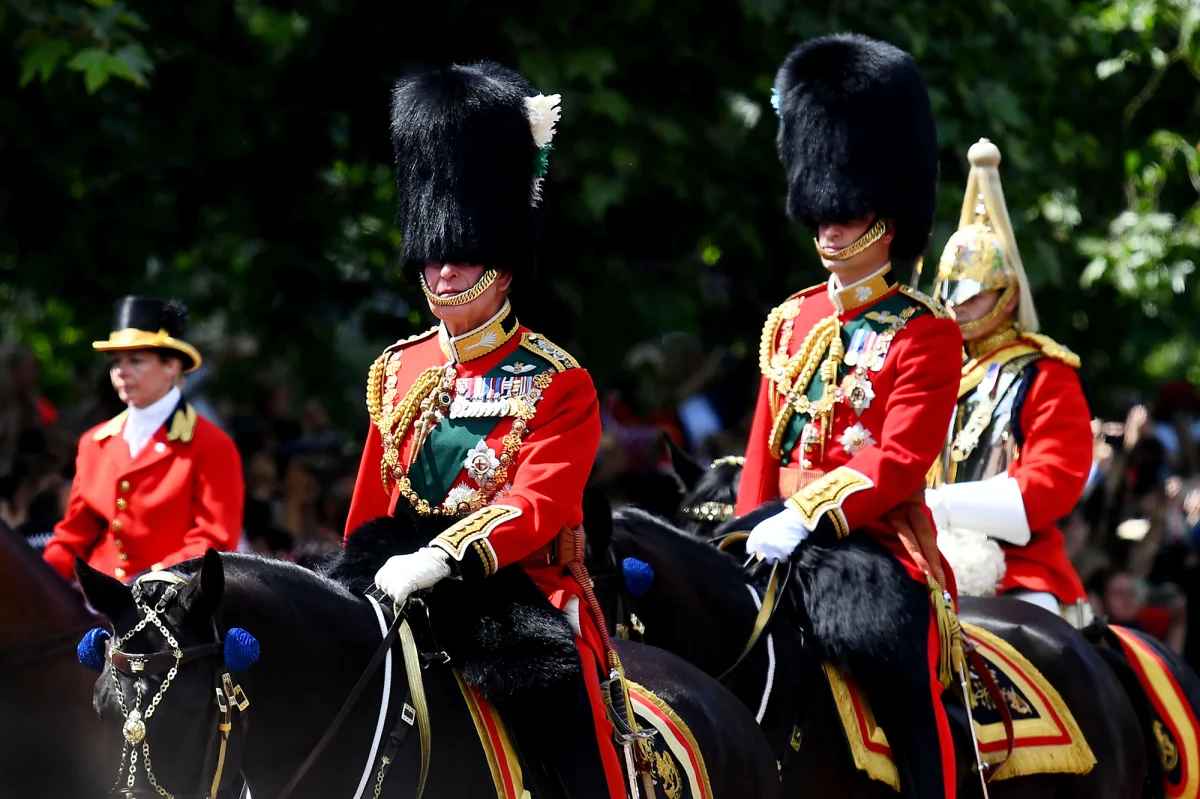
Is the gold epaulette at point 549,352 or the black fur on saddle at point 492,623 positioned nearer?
the black fur on saddle at point 492,623

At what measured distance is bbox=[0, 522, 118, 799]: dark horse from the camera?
6.19 meters

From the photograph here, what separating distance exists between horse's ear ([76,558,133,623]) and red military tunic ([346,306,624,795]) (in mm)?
852

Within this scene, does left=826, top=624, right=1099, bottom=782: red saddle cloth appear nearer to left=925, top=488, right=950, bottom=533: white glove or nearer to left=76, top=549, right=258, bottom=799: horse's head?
left=925, top=488, right=950, bottom=533: white glove

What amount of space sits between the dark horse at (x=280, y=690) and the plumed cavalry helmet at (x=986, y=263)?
122 inches

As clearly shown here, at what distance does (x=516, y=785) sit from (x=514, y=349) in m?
1.07

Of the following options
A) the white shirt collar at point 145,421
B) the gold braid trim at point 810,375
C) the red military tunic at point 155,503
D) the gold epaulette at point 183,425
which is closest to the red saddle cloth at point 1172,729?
the gold braid trim at point 810,375

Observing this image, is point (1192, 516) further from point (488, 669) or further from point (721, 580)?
point (488, 669)

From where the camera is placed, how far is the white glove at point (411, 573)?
14.2 ft

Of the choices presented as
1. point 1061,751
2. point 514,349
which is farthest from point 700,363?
point 514,349

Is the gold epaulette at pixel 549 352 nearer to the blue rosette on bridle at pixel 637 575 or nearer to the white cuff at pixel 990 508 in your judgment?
the blue rosette on bridle at pixel 637 575

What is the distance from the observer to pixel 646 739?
187 inches

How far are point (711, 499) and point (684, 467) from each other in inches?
11.7

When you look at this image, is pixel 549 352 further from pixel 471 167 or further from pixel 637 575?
pixel 637 575

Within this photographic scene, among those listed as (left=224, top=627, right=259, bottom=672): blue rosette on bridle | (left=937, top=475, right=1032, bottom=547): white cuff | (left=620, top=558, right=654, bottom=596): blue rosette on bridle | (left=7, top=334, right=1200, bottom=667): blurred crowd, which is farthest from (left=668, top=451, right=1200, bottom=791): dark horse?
(left=224, top=627, right=259, bottom=672): blue rosette on bridle
